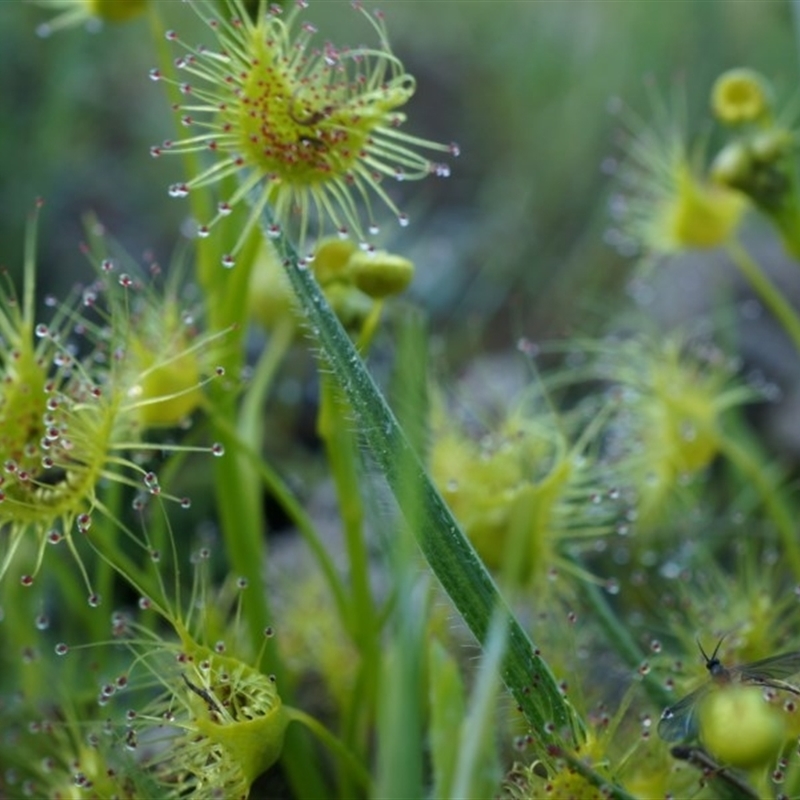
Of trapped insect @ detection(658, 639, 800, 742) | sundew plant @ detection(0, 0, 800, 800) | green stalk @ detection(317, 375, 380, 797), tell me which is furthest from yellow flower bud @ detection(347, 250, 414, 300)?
trapped insect @ detection(658, 639, 800, 742)

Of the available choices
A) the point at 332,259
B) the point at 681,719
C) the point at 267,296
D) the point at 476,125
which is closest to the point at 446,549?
the point at 681,719

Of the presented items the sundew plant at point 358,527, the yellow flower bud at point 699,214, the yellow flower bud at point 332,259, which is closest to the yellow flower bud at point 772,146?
the sundew plant at point 358,527

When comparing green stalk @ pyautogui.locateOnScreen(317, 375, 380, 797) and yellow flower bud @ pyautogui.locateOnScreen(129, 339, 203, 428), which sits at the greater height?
yellow flower bud @ pyautogui.locateOnScreen(129, 339, 203, 428)

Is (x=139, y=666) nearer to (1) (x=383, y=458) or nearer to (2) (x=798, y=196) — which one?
(1) (x=383, y=458)

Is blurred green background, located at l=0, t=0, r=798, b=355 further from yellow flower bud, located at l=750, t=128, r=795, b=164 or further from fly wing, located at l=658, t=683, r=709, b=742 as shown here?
fly wing, located at l=658, t=683, r=709, b=742

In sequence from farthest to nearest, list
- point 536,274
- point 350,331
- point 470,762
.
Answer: point 536,274 → point 350,331 → point 470,762

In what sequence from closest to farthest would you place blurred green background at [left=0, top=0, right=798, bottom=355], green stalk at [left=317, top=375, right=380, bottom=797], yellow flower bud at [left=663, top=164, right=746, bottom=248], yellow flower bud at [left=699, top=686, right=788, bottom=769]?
yellow flower bud at [left=699, top=686, right=788, bottom=769] → green stalk at [left=317, top=375, right=380, bottom=797] → yellow flower bud at [left=663, top=164, right=746, bottom=248] → blurred green background at [left=0, top=0, right=798, bottom=355]

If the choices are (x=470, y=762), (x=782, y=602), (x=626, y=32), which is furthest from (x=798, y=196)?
(x=626, y=32)

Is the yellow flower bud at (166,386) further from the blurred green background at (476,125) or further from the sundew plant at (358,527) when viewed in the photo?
the blurred green background at (476,125)
